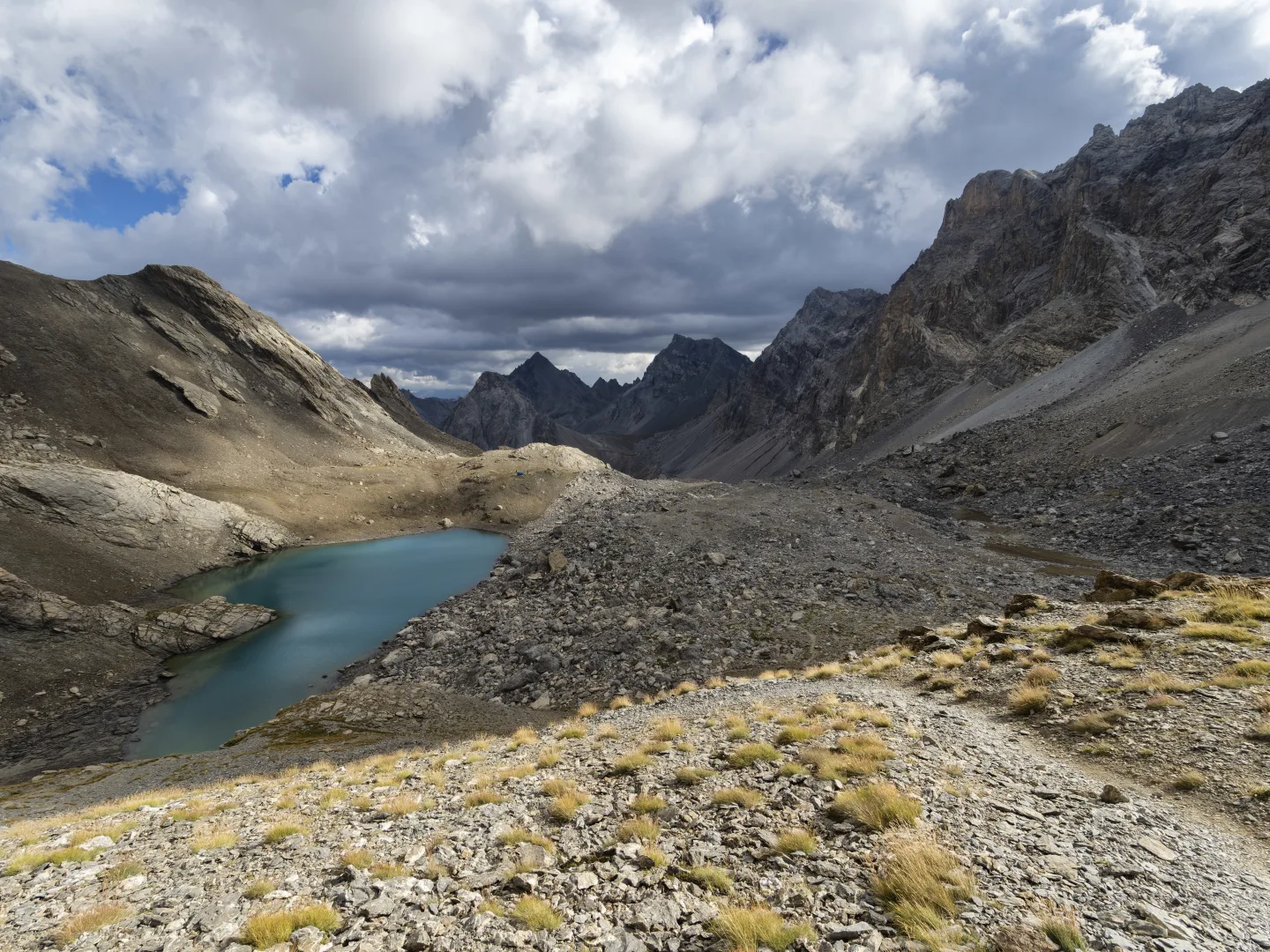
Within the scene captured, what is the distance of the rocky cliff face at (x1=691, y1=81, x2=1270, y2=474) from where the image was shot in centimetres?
7856

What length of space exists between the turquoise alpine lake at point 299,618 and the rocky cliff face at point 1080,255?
90.1 meters

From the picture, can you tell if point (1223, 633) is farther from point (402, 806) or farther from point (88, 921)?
point (88, 921)

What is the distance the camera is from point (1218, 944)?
205 inches

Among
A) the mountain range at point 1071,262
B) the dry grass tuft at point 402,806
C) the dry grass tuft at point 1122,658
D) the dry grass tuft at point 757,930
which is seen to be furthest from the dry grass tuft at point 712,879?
the mountain range at point 1071,262

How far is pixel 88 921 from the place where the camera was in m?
7.45

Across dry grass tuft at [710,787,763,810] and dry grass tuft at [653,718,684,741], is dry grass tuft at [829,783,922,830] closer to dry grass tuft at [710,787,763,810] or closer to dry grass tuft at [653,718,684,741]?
dry grass tuft at [710,787,763,810]

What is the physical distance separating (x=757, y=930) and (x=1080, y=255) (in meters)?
127

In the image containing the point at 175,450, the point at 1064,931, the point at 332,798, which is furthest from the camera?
the point at 175,450

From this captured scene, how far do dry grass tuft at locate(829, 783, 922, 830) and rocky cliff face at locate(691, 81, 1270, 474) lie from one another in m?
89.3

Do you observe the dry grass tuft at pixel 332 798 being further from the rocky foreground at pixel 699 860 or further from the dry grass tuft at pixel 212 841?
the dry grass tuft at pixel 212 841

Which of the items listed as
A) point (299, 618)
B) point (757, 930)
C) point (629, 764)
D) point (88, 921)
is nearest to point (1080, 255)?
point (629, 764)

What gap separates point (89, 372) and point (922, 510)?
90704 millimetres

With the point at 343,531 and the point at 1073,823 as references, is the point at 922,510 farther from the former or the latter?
the point at 343,531

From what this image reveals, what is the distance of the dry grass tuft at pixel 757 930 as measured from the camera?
5.81 m
